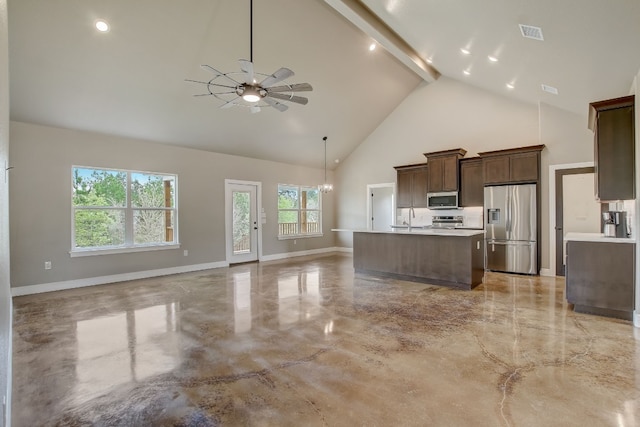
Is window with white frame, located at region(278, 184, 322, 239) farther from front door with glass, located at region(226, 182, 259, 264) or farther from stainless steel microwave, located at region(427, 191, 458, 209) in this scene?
stainless steel microwave, located at region(427, 191, 458, 209)

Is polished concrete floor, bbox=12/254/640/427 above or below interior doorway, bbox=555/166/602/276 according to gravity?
below

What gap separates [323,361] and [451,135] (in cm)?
655

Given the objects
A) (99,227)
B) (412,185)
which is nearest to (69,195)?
(99,227)

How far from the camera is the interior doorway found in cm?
550

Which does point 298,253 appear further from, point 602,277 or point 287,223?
point 602,277

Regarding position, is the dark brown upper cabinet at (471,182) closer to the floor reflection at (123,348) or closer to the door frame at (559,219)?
the door frame at (559,219)

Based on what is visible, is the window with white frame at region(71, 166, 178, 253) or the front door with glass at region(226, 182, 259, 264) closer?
the window with white frame at region(71, 166, 178, 253)

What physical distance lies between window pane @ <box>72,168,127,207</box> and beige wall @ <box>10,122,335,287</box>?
0.15 metres

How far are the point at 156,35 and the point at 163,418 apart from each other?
14.9 feet

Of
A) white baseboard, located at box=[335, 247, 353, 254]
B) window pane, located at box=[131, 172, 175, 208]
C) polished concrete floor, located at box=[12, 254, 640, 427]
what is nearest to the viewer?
polished concrete floor, located at box=[12, 254, 640, 427]

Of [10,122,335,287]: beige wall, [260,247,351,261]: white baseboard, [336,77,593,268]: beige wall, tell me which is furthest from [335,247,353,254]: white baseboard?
[10,122,335,287]: beige wall

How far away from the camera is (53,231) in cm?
520

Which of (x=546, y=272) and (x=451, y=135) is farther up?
(x=451, y=135)

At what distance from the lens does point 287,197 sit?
9.05 meters
